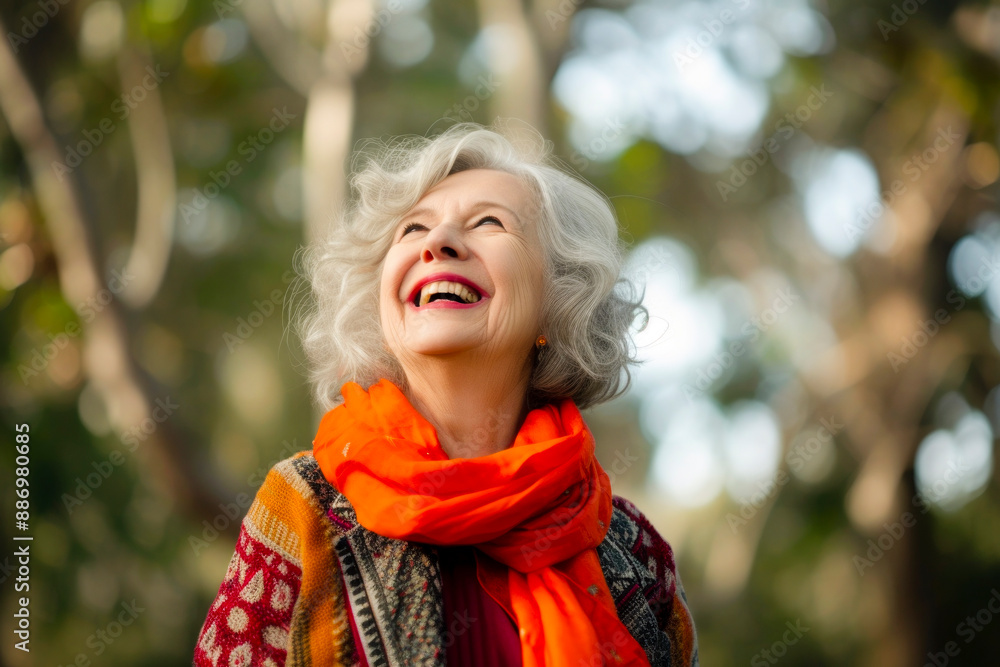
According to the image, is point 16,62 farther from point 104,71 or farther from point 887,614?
point 887,614

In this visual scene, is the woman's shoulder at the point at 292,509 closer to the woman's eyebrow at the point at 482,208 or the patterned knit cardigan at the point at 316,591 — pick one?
the patterned knit cardigan at the point at 316,591

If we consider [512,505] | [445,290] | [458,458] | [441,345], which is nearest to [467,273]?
[445,290]

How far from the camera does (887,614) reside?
5.44 m

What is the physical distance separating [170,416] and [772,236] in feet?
20.7

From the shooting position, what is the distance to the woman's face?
2014 mm

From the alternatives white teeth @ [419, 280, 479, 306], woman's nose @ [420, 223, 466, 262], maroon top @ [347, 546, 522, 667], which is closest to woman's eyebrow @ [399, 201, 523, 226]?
woman's nose @ [420, 223, 466, 262]

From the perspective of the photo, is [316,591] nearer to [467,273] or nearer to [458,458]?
[458,458]

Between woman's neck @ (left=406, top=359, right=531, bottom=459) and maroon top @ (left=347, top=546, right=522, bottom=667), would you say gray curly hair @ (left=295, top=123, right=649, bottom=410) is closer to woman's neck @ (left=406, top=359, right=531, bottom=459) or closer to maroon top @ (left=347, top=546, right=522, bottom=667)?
woman's neck @ (left=406, top=359, right=531, bottom=459)

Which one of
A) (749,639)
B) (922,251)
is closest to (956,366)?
(922,251)

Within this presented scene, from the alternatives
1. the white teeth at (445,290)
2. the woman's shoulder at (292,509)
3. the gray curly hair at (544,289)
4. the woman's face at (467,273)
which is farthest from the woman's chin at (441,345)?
the woman's shoulder at (292,509)

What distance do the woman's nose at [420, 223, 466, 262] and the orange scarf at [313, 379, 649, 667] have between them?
0.33 metres

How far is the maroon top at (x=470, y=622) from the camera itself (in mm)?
1849

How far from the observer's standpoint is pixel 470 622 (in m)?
1.89

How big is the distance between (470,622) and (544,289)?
0.83 meters
